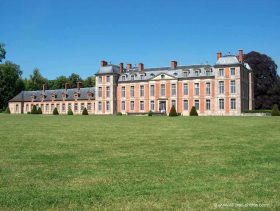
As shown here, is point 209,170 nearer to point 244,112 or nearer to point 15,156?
point 15,156

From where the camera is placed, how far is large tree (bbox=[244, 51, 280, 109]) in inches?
1998

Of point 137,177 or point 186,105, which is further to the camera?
point 186,105

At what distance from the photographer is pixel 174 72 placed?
159 feet

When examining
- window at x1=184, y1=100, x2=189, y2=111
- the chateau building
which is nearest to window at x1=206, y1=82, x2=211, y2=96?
the chateau building

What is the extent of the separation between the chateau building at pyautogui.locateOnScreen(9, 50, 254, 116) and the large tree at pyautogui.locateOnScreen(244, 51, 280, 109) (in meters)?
2.61

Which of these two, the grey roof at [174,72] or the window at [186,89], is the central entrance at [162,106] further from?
the grey roof at [174,72]

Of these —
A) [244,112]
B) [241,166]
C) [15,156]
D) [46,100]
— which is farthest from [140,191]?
[46,100]

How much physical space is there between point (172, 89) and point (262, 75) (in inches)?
598

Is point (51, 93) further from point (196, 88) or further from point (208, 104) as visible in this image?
point (208, 104)

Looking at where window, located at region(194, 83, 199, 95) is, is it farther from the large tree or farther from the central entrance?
the large tree

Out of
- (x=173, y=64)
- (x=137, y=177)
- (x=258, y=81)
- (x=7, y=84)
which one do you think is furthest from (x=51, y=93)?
(x=137, y=177)

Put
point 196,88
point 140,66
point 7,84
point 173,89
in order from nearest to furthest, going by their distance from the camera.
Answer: point 196,88
point 173,89
point 140,66
point 7,84

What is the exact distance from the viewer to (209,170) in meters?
6.27

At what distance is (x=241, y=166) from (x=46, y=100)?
58.2m
